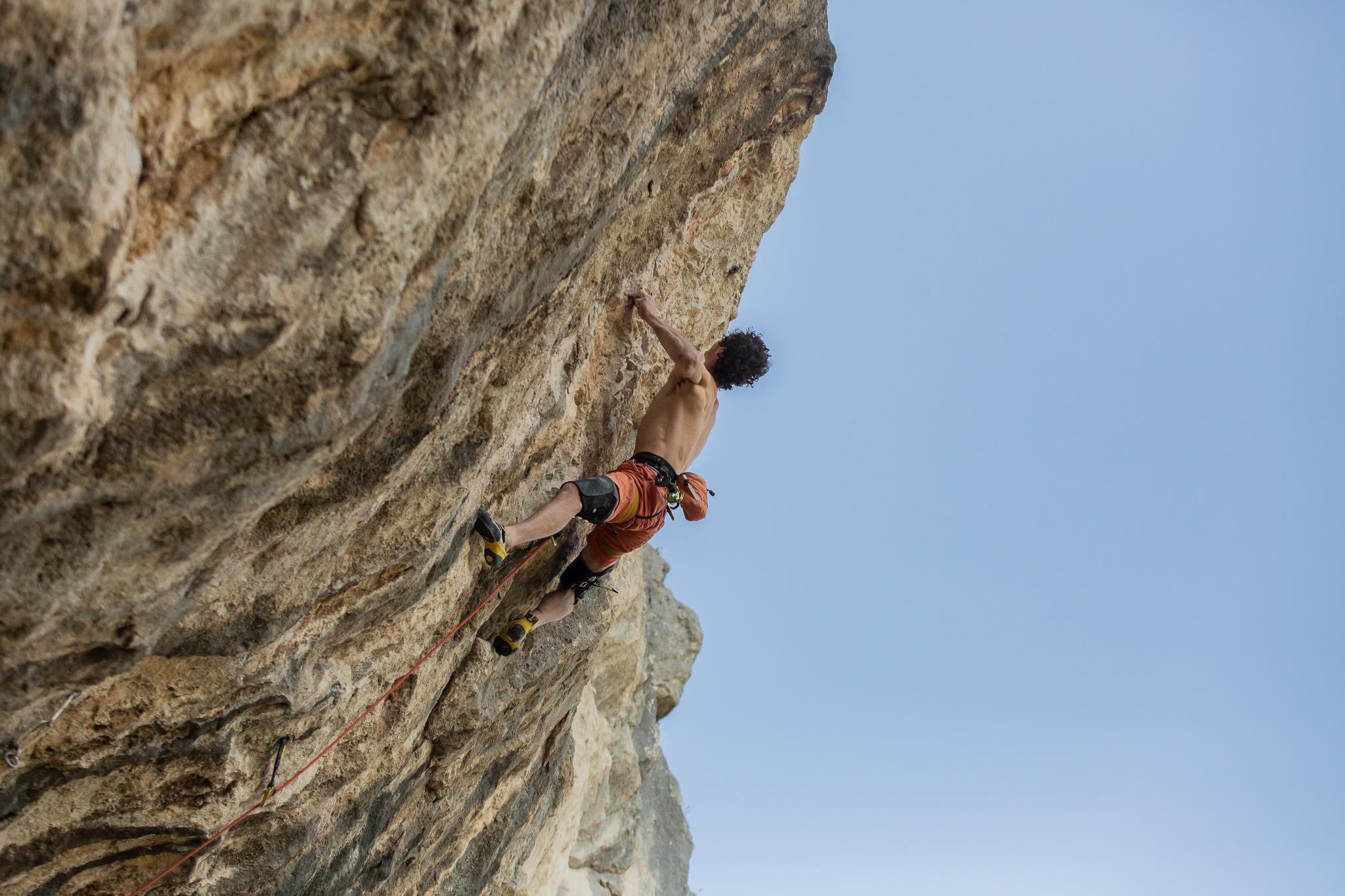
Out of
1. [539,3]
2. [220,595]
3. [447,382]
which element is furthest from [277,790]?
[539,3]

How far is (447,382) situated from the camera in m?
3.44

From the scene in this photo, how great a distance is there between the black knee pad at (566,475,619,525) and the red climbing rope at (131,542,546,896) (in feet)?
1.48

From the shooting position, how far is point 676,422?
5574 millimetres

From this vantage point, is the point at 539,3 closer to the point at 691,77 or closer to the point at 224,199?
the point at 224,199

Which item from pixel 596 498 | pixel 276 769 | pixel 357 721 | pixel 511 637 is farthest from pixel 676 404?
pixel 276 769

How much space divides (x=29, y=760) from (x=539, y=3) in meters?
2.87

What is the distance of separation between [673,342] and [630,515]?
36.2 inches

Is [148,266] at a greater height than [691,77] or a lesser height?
lesser

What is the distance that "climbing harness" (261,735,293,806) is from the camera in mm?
4172

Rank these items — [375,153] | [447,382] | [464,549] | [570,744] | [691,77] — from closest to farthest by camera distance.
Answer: [375,153]
[447,382]
[691,77]
[464,549]
[570,744]

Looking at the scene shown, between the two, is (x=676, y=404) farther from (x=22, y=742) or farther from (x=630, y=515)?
(x=22, y=742)

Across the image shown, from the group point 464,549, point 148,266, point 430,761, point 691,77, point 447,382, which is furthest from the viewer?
point 430,761

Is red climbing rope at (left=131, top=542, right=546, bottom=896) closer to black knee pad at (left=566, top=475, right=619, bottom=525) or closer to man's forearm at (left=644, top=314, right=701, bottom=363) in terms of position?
black knee pad at (left=566, top=475, right=619, bottom=525)

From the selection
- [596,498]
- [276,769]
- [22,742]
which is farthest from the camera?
[596,498]
